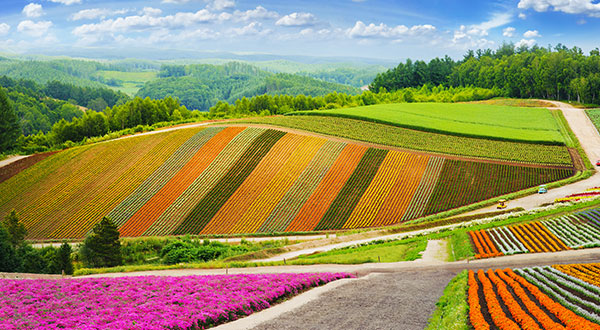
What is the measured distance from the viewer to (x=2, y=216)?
183ft

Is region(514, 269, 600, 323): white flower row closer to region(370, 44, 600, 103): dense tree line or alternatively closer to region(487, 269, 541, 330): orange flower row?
region(487, 269, 541, 330): orange flower row

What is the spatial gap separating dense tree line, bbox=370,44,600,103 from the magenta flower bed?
126068 millimetres

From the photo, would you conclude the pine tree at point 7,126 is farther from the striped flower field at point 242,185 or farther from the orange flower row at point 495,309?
the orange flower row at point 495,309

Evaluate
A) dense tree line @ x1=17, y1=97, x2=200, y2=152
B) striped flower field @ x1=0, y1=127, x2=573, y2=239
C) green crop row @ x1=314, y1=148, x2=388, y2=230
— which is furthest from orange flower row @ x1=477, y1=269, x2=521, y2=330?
dense tree line @ x1=17, y1=97, x2=200, y2=152

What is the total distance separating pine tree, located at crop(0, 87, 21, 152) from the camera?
90.6 metres

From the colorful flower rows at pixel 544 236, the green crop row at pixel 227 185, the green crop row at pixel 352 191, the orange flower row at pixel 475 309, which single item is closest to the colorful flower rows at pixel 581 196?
the colorful flower rows at pixel 544 236

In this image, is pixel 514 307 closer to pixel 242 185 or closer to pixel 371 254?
pixel 371 254

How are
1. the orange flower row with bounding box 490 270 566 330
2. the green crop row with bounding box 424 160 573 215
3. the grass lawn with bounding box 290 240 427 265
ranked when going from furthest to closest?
1. the green crop row with bounding box 424 160 573 215
2. the grass lawn with bounding box 290 240 427 265
3. the orange flower row with bounding box 490 270 566 330

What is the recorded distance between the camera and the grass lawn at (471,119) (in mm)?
82875

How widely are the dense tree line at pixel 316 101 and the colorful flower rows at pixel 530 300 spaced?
98794 millimetres

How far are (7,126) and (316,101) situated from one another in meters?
78.1

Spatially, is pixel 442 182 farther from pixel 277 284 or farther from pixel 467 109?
pixel 467 109

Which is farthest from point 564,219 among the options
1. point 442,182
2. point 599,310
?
point 599,310

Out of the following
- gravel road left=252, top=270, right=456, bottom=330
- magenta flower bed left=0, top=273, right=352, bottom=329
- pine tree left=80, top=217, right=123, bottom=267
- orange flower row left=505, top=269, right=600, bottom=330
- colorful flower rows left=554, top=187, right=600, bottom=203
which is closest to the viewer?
orange flower row left=505, top=269, right=600, bottom=330
